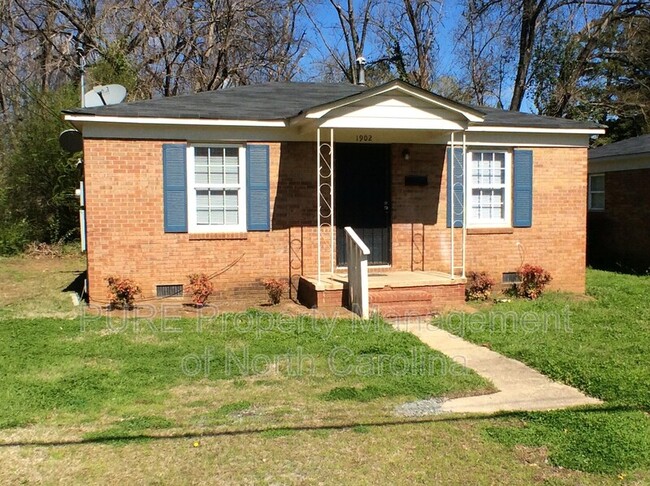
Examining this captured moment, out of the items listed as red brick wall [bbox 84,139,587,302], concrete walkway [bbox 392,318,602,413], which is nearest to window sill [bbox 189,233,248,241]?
red brick wall [bbox 84,139,587,302]

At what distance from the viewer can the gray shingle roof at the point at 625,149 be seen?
51.5 feet

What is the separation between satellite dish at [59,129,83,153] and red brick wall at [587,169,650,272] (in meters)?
13.5

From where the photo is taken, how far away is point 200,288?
921 cm

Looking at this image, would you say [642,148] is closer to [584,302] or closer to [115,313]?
[584,302]

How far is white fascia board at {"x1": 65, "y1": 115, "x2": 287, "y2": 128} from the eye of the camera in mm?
8945

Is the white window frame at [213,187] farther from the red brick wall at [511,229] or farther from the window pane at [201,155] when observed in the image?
the red brick wall at [511,229]

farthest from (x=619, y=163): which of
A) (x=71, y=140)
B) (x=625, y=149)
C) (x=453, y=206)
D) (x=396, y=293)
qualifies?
(x=71, y=140)

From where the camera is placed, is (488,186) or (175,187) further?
(488,186)

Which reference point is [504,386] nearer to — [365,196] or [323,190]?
[323,190]

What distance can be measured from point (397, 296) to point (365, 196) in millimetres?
2331

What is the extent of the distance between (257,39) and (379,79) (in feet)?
31.6

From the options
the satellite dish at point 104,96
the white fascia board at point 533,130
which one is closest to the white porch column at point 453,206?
the white fascia board at point 533,130

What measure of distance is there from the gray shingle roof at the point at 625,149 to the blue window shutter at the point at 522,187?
6119mm

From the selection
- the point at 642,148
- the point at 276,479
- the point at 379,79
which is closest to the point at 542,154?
the point at 642,148
